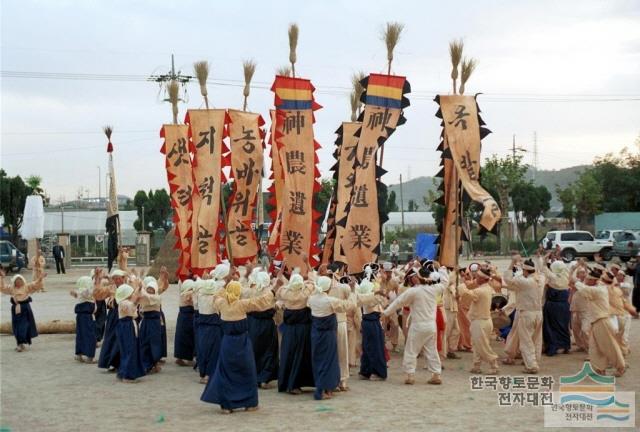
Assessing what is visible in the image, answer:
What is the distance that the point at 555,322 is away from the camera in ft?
40.3

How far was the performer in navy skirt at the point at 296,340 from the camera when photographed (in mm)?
9742

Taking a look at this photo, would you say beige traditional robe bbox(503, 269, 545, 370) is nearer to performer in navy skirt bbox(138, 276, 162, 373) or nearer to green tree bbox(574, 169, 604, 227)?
performer in navy skirt bbox(138, 276, 162, 373)

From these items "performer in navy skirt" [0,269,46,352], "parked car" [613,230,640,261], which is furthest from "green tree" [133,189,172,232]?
"performer in navy skirt" [0,269,46,352]

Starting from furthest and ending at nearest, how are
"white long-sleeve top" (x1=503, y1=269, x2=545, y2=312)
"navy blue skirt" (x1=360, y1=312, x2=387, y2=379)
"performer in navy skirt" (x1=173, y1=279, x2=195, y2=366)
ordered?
"performer in navy skirt" (x1=173, y1=279, x2=195, y2=366)
"white long-sleeve top" (x1=503, y1=269, x2=545, y2=312)
"navy blue skirt" (x1=360, y1=312, x2=387, y2=379)

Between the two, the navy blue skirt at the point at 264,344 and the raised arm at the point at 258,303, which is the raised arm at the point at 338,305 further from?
the navy blue skirt at the point at 264,344

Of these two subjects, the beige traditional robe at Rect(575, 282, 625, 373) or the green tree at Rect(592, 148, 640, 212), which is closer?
the beige traditional robe at Rect(575, 282, 625, 373)

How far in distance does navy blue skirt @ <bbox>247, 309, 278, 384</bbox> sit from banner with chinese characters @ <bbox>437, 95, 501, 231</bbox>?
399cm

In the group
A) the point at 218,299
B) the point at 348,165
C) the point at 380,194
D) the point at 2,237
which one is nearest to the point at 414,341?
the point at 218,299

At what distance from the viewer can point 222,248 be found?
551 inches

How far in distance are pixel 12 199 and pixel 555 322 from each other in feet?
113

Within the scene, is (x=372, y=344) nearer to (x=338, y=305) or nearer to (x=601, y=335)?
(x=338, y=305)

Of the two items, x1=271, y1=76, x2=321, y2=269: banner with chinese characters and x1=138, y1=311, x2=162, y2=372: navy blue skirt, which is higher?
x1=271, y1=76, x2=321, y2=269: banner with chinese characters

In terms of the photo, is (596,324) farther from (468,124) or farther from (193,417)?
(193,417)

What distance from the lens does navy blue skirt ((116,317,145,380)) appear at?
10.7 meters
